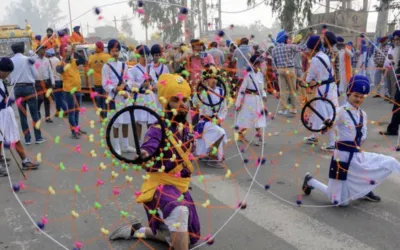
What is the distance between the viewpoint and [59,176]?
237 inches

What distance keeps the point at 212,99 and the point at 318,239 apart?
292cm

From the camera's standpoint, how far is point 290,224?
4.23 m

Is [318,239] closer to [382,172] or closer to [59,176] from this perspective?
[382,172]

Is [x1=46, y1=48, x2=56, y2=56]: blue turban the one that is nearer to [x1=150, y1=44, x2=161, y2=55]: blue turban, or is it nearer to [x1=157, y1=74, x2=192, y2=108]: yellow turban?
[x1=150, y1=44, x2=161, y2=55]: blue turban

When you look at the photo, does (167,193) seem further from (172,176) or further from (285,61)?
(285,61)

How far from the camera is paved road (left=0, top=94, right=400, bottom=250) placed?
3914mm

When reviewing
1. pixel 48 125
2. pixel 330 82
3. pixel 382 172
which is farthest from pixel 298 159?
pixel 48 125

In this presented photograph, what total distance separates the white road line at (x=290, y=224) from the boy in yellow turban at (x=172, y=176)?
1.02 meters

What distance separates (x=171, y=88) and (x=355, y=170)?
2595 millimetres

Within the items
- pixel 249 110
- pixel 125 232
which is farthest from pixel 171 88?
pixel 249 110

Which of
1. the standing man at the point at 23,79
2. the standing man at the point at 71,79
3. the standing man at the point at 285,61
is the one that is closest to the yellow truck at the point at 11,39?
the standing man at the point at 71,79

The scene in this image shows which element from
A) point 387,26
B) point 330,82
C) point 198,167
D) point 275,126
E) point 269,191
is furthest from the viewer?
point 387,26

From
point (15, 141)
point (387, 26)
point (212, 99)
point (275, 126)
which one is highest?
point (387, 26)

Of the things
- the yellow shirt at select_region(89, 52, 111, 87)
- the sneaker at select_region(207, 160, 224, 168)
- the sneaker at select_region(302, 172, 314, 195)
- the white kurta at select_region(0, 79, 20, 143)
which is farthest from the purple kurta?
the yellow shirt at select_region(89, 52, 111, 87)
